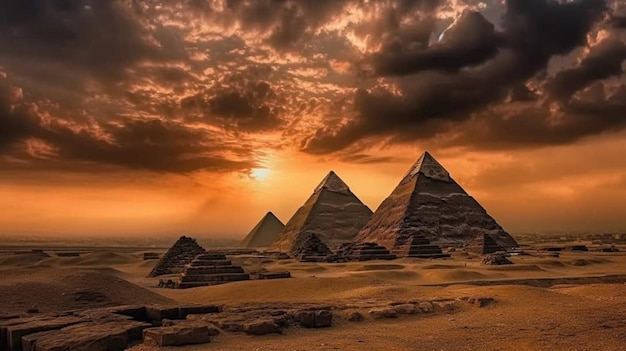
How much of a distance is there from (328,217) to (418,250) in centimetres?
2945

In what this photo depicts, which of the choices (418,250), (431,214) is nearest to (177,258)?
(418,250)

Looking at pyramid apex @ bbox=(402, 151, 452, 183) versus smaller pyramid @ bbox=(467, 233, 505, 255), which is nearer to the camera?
smaller pyramid @ bbox=(467, 233, 505, 255)

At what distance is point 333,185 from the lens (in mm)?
77500

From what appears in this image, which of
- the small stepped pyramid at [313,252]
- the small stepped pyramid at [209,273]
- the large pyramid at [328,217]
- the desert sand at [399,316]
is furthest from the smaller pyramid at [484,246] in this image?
the desert sand at [399,316]

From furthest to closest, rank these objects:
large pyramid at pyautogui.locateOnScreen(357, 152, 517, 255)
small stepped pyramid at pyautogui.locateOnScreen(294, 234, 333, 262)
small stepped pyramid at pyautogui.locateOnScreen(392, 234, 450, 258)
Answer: large pyramid at pyautogui.locateOnScreen(357, 152, 517, 255)
small stepped pyramid at pyautogui.locateOnScreen(392, 234, 450, 258)
small stepped pyramid at pyautogui.locateOnScreen(294, 234, 333, 262)

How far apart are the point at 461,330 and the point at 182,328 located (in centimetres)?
521

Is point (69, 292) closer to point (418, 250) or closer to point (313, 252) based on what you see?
point (313, 252)

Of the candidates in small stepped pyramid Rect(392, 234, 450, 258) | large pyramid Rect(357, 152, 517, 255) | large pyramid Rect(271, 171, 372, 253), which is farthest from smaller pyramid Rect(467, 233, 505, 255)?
large pyramid Rect(271, 171, 372, 253)

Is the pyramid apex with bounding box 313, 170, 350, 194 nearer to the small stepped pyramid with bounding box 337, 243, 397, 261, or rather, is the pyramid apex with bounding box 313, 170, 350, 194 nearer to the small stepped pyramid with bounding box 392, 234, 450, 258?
the small stepped pyramid with bounding box 392, 234, 450, 258

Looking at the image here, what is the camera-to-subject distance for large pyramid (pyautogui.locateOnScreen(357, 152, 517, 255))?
54.7 meters

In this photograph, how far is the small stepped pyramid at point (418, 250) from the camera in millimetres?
42469

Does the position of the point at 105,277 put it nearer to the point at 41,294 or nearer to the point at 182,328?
the point at 41,294

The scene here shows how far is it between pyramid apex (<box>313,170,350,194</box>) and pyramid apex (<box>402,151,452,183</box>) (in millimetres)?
13288

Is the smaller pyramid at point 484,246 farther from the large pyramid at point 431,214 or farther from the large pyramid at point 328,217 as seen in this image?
the large pyramid at point 328,217
